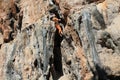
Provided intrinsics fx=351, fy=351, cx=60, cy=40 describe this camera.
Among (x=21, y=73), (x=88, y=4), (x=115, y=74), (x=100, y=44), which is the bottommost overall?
(x=21, y=73)

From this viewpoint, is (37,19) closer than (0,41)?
Yes

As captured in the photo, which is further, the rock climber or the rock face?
the rock climber

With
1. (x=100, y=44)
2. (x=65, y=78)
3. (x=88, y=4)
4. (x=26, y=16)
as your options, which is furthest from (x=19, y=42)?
(x=100, y=44)

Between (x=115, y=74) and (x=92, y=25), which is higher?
(x=92, y=25)

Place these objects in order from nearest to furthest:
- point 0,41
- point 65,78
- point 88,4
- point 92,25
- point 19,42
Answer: point 92,25
point 88,4
point 65,78
point 19,42
point 0,41

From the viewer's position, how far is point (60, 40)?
1725cm

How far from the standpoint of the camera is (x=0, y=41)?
78.8ft

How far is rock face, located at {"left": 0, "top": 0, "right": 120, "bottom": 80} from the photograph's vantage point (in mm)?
13117

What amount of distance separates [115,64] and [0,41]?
13.0 meters

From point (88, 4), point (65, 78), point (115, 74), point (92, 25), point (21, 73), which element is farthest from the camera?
point (21, 73)

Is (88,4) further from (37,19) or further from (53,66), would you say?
(37,19)

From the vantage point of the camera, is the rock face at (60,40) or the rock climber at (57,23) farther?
the rock climber at (57,23)

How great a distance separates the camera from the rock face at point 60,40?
13117 millimetres

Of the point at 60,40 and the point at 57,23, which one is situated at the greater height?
the point at 57,23
